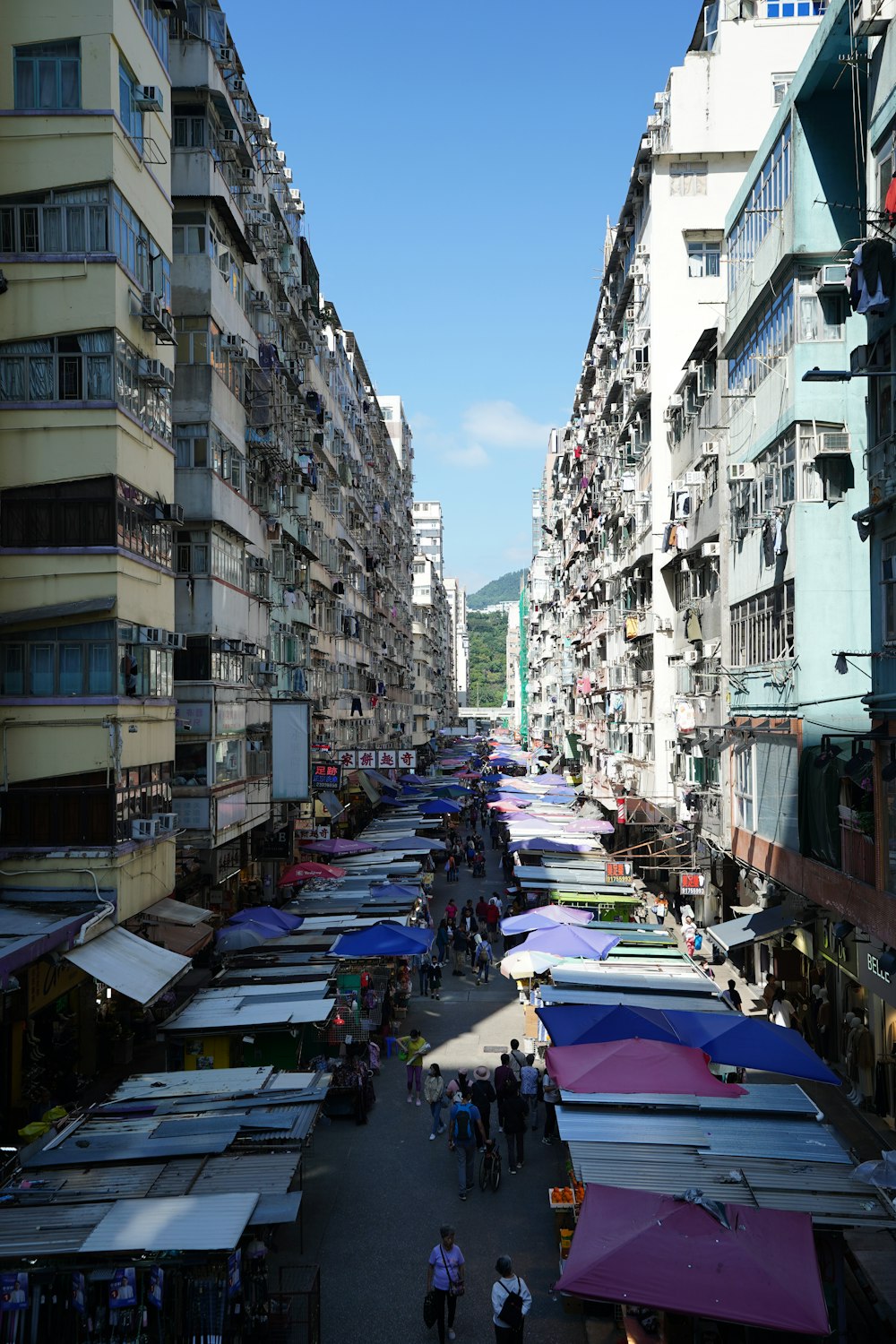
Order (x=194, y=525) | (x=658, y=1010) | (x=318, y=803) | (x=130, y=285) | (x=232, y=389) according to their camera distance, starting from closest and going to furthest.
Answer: (x=658, y=1010) < (x=130, y=285) < (x=194, y=525) < (x=232, y=389) < (x=318, y=803)

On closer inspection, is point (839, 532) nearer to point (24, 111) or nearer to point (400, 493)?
point (24, 111)

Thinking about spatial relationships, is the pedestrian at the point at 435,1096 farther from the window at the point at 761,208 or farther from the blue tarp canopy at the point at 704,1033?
the window at the point at 761,208

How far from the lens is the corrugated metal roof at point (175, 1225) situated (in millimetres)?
10180

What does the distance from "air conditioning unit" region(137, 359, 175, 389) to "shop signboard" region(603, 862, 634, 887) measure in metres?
18.1

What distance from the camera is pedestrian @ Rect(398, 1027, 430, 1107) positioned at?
20.5m

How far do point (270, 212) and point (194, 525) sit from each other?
1373 cm

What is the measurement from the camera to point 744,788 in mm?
25094

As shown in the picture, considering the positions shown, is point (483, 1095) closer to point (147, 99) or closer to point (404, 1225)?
point (404, 1225)

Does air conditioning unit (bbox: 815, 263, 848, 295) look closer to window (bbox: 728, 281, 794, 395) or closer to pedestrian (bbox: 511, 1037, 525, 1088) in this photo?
window (bbox: 728, 281, 794, 395)

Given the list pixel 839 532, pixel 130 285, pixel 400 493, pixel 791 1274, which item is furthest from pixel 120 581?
pixel 400 493

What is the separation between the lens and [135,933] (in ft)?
69.9

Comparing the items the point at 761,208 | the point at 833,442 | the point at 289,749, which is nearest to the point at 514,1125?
the point at 833,442

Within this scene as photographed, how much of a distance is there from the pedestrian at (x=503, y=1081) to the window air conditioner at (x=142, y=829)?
290 inches

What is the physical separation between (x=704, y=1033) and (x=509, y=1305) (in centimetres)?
599
